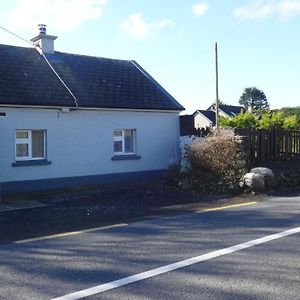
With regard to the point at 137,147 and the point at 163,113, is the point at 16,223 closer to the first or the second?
the point at 137,147

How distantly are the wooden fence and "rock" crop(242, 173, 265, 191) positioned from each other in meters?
2.80

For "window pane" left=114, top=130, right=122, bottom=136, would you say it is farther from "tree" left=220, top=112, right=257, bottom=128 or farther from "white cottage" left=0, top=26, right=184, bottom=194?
"tree" left=220, top=112, right=257, bottom=128

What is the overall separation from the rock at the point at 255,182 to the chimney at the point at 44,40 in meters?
9.53

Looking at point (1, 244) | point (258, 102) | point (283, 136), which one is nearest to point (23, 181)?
point (1, 244)

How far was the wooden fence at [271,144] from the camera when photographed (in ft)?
56.6

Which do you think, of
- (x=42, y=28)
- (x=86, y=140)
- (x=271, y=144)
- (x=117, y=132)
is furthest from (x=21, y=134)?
(x=271, y=144)

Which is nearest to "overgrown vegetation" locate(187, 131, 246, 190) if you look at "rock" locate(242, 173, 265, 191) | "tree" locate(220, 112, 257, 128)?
"rock" locate(242, 173, 265, 191)

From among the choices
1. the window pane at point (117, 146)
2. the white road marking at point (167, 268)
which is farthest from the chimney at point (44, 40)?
the white road marking at point (167, 268)

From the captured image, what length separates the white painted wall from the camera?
48.6 ft

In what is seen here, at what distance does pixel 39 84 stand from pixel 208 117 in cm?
5085

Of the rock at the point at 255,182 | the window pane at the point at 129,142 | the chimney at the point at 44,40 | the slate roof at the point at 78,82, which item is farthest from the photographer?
the chimney at the point at 44,40

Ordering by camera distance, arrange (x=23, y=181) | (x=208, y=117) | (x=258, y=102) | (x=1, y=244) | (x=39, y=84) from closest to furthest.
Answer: (x=1, y=244) → (x=23, y=181) → (x=39, y=84) → (x=208, y=117) → (x=258, y=102)

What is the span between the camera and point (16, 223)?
979 cm

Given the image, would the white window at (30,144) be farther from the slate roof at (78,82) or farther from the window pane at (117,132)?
the window pane at (117,132)
